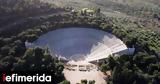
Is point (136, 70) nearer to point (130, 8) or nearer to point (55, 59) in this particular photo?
point (55, 59)

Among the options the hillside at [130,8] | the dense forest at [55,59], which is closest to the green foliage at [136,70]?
the dense forest at [55,59]

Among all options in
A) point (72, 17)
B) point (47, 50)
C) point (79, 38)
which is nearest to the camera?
point (47, 50)

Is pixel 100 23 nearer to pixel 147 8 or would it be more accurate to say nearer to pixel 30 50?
pixel 30 50

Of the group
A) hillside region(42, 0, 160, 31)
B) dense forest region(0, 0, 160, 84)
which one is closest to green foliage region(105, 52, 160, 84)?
dense forest region(0, 0, 160, 84)

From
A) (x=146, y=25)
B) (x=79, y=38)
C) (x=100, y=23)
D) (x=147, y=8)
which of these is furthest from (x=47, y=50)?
(x=147, y=8)

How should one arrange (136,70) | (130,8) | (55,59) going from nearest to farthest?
(136,70)
(55,59)
(130,8)

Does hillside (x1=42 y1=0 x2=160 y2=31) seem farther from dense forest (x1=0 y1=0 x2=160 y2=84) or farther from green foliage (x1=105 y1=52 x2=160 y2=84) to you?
green foliage (x1=105 y1=52 x2=160 y2=84)

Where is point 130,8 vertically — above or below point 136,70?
below

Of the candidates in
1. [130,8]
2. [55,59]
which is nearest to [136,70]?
[55,59]
